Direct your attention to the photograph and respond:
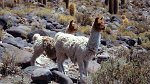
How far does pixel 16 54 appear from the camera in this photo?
13.1 m

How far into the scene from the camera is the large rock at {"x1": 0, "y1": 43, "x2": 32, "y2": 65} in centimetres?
1264

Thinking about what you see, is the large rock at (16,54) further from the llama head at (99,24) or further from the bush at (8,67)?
the llama head at (99,24)

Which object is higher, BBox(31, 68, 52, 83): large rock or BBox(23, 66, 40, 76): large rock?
BBox(31, 68, 52, 83): large rock

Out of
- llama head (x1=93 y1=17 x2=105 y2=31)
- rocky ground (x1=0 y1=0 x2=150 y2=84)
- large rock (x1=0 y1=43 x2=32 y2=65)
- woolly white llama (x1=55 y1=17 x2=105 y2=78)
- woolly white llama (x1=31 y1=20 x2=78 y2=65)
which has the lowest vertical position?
rocky ground (x1=0 y1=0 x2=150 y2=84)

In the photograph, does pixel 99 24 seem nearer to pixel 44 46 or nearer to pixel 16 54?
pixel 44 46

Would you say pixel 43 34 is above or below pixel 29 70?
below

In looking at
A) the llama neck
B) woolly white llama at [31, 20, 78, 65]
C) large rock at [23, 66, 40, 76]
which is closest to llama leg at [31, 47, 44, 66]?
woolly white llama at [31, 20, 78, 65]

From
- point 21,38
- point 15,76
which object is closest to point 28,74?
point 15,76

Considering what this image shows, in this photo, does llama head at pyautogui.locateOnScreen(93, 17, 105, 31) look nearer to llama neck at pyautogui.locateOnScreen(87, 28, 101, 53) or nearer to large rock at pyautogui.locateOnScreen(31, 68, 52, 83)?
llama neck at pyautogui.locateOnScreen(87, 28, 101, 53)

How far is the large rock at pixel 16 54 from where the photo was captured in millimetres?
12639

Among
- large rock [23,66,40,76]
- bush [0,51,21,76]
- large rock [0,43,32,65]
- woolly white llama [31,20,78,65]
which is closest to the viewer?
bush [0,51,21,76]

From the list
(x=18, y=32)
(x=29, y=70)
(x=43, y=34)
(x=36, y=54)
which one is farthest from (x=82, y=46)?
(x=18, y=32)

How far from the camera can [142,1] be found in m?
54.2

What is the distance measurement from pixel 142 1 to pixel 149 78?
46.1 metres
